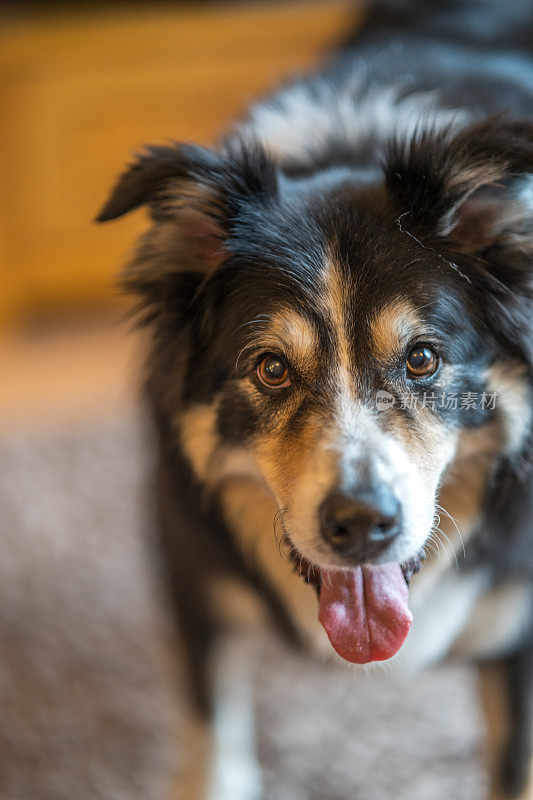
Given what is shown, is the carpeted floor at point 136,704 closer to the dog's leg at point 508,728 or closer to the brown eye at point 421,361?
the dog's leg at point 508,728

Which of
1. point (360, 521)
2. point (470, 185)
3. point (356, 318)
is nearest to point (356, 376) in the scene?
point (356, 318)

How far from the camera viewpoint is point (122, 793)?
5.65 feet

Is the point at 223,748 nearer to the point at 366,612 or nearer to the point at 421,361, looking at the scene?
the point at 366,612

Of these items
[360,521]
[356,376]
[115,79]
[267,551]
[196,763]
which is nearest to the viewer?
[360,521]

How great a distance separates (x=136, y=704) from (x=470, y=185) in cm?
142

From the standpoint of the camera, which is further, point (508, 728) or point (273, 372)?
point (508, 728)

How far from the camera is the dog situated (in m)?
1.24

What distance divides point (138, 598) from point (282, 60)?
237 cm

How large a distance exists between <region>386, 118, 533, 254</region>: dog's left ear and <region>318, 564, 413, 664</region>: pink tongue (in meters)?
0.56

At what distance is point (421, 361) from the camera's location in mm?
1270

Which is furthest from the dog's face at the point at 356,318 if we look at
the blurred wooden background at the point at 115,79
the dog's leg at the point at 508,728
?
the blurred wooden background at the point at 115,79

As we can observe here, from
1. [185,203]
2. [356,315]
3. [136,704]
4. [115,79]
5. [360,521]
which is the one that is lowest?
[136,704]

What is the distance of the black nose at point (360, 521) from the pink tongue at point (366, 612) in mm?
109

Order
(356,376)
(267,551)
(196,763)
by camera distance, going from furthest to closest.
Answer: (196,763) → (267,551) → (356,376)
